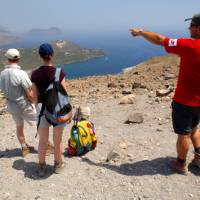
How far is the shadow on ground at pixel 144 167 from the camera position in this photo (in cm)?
564

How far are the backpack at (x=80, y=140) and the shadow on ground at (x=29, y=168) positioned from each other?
0.64 m

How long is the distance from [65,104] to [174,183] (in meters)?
2.18

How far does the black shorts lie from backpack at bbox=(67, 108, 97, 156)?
2.08 m

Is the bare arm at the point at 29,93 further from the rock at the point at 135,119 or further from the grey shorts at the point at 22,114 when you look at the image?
the rock at the point at 135,119

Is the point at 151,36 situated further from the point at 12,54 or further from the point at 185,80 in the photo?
the point at 12,54

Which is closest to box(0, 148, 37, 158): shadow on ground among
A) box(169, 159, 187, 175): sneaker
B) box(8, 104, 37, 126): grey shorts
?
box(8, 104, 37, 126): grey shorts

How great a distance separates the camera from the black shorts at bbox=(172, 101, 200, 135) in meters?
4.94

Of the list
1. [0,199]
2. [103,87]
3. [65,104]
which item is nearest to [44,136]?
[65,104]

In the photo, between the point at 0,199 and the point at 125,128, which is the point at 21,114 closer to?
the point at 0,199

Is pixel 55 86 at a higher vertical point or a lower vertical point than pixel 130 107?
higher

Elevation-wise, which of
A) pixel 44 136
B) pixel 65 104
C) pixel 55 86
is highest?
pixel 55 86

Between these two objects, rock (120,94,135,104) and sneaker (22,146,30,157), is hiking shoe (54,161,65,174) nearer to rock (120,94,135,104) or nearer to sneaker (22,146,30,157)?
sneaker (22,146,30,157)

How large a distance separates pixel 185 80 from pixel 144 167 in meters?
1.90

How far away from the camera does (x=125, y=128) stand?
26.6 feet
